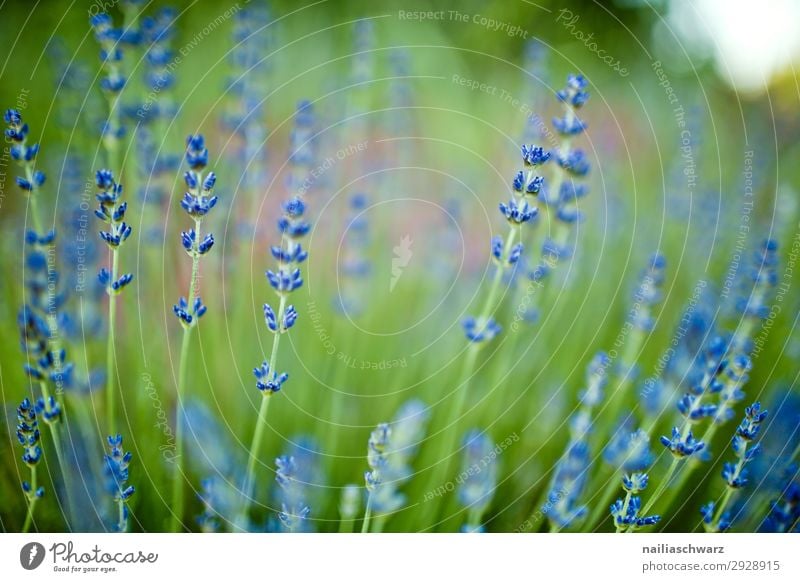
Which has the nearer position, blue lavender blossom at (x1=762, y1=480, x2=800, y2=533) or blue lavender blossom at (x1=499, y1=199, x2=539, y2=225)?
blue lavender blossom at (x1=499, y1=199, x2=539, y2=225)

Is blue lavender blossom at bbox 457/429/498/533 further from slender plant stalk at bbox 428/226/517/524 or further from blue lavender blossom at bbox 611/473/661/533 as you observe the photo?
blue lavender blossom at bbox 611/473/661/533

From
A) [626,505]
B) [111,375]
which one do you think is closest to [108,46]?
[111,375]

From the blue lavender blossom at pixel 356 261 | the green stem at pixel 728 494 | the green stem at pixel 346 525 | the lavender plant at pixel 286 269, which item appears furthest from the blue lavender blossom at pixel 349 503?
the green stem at pixel 728 494

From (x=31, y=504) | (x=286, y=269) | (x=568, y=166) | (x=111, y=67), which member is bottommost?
(x=31, y=504)

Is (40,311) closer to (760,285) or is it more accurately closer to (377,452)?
(377,452)

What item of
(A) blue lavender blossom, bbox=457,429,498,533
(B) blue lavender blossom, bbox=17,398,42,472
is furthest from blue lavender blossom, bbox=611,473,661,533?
(B) blue lavender blossom, bbox=17,398,42,472
